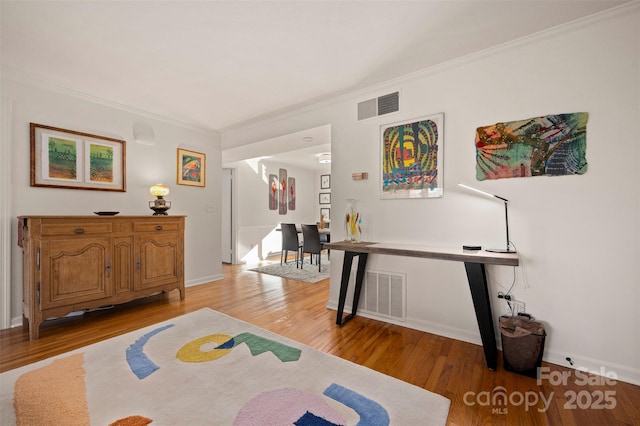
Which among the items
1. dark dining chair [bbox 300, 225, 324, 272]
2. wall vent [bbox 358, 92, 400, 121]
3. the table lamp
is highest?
wall vent [bbox 358, 92, 400, 121]

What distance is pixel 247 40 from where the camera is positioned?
7.04 ft

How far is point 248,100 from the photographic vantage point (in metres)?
3.30

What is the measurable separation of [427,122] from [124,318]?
12.0ft

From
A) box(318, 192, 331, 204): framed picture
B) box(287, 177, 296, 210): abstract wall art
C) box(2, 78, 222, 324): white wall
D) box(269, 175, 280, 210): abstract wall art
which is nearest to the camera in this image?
box(2, 78, 222, 324): white wall

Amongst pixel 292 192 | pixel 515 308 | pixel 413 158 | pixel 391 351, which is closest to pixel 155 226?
pixel 391 351

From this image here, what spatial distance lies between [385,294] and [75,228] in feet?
10.2

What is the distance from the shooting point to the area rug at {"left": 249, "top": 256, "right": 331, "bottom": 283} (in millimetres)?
4609

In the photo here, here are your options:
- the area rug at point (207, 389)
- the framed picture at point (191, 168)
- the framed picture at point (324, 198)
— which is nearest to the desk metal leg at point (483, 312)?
the area rug at point (207, 389)

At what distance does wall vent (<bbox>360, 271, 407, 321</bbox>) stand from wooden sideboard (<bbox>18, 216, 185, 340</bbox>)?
7.81 feet

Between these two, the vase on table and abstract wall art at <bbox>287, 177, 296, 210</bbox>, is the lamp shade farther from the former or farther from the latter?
abstract wall art at <bbox>287, 177, 296, 210</bbox>

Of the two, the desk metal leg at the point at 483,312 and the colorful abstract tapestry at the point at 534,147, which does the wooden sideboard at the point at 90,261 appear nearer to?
the desk metal leg at the point at 483,312

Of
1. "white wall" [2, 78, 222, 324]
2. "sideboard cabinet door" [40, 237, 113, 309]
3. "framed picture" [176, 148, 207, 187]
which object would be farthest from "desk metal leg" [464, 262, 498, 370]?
"framed picture" [176, 148, 207, 187]

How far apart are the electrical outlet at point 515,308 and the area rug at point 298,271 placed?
98.9 inches

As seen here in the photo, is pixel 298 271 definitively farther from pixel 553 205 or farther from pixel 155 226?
pixel 553 205
